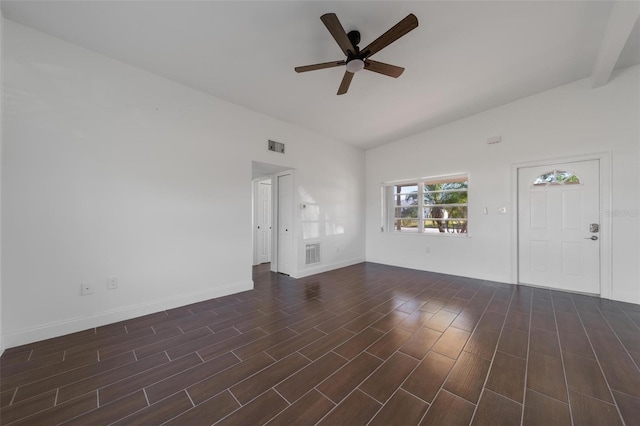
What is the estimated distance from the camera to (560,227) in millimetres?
3764

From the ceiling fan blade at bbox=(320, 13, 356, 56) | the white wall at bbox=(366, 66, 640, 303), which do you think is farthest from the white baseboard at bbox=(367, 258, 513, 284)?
the ceiling fan blade at bbox=(320, 13, 356, 56)

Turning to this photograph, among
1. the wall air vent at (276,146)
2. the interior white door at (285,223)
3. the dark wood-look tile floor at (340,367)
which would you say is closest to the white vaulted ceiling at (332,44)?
the wall air vent at (276,146)

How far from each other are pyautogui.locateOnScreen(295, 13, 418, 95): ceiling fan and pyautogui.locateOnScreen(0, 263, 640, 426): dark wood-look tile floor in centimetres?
277

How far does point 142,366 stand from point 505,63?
5170 millimetres

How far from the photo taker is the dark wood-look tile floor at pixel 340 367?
145cm

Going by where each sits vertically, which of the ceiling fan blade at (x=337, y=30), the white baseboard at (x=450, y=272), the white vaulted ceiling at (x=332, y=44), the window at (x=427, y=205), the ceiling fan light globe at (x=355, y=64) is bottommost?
the white baseboard at (x=450, y=272)

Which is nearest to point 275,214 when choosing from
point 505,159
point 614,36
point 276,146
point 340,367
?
point 276,146

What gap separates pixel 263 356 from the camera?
2039 mm

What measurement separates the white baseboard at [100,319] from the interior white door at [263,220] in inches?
94.2

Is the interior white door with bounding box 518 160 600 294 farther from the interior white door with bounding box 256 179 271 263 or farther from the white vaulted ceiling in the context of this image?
the interior white door with bounding box 256 179 271 263

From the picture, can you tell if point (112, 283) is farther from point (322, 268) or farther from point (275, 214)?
point (322, 268)

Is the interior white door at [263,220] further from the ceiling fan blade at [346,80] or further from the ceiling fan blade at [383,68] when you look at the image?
the ceiling fan blade at [383,68]

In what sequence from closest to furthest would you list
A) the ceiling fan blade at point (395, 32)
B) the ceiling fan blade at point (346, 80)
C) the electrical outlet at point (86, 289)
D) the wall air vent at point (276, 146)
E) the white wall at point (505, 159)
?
the ceiling fan blade at point (395, 32) → the electrical outlet at point (86, 289) → the ceiling fan blade at point (346, 80) → the white wall at point (505, 159) → the wall air vent at point (276, 146)

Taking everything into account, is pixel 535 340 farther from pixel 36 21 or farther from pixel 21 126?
pixel 36 21
